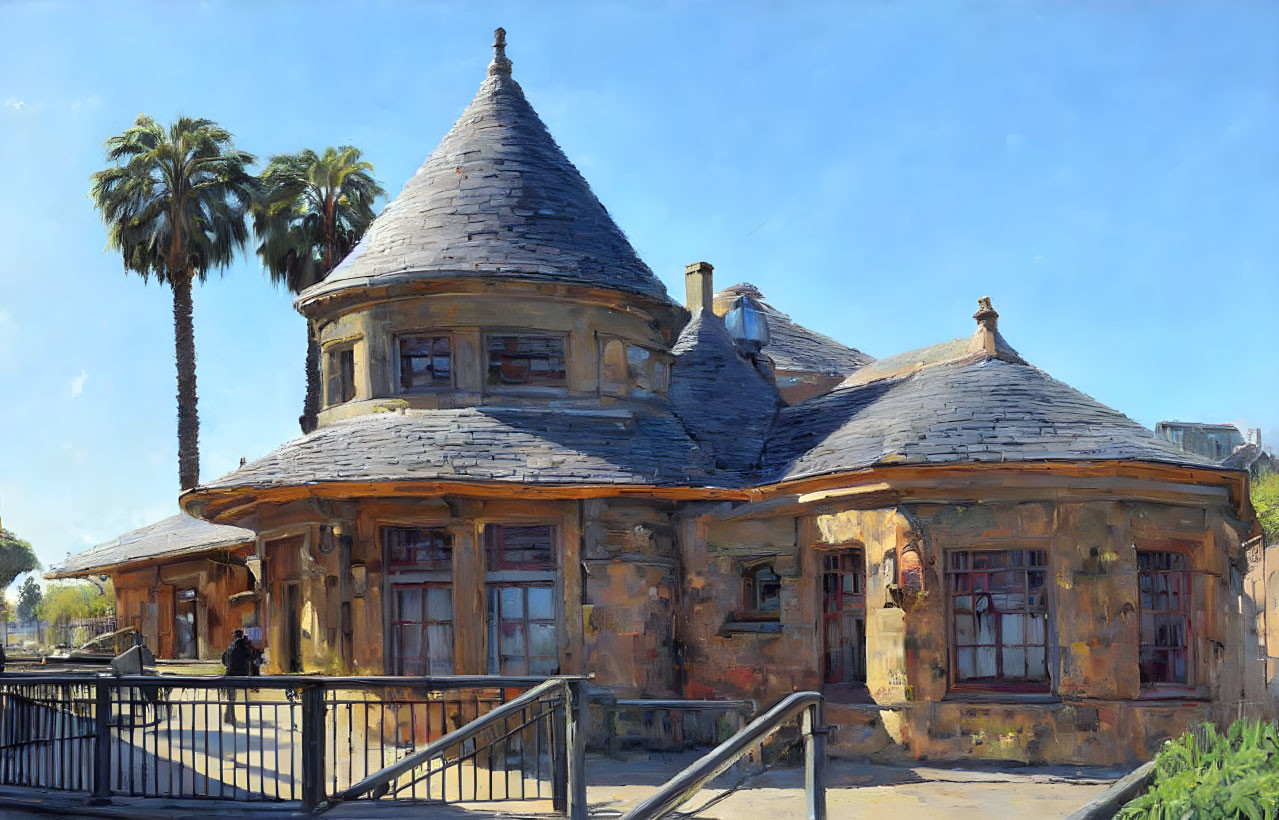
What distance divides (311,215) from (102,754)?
2533 centimetres

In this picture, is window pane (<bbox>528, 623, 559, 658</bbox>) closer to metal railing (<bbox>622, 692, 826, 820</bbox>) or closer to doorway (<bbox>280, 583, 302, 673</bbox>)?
doorway (<bbox>280, 583, 302, 673</bbox>)

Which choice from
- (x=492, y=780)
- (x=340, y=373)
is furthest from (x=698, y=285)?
(x=492, y=780)

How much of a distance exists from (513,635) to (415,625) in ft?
4.10

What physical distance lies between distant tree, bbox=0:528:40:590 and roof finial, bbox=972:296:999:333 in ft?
191

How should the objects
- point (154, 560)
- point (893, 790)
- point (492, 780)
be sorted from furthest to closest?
point (154, 560), point (893, 790), point (492, 780)

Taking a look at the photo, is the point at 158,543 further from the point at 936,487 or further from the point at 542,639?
the point at 936,487

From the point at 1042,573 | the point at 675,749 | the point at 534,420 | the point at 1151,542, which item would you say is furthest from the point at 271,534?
the point at 1151,542

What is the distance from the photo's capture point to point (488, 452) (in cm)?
1786

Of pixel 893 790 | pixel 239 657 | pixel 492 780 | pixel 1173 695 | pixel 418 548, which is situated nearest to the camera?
pixel 492 780

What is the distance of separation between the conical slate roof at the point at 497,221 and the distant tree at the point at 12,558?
52.8m

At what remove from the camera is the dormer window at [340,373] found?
20062 millimetres

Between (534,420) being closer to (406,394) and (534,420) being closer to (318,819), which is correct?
(406,394)

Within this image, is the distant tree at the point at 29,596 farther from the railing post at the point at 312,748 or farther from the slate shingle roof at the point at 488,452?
the railing post at the point at 312,748

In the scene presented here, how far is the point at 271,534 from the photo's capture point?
1905 cm
